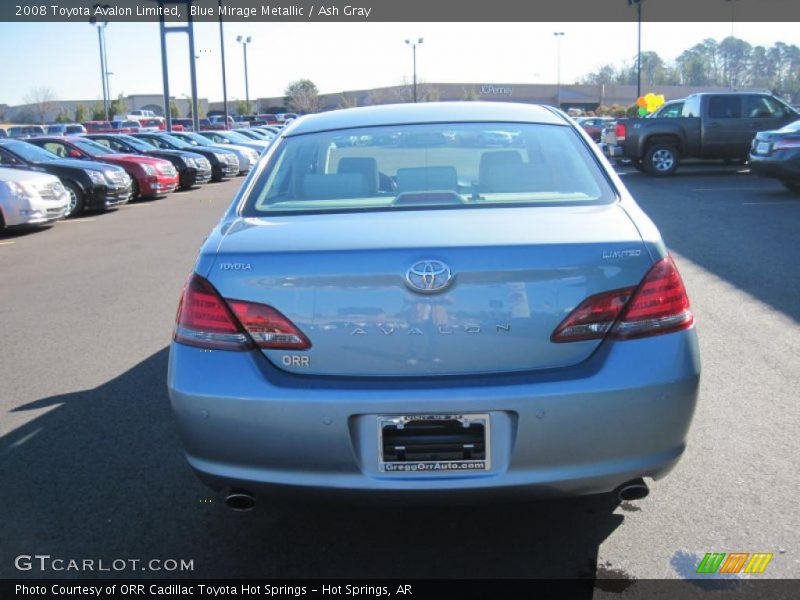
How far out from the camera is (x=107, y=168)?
16750 millimetres

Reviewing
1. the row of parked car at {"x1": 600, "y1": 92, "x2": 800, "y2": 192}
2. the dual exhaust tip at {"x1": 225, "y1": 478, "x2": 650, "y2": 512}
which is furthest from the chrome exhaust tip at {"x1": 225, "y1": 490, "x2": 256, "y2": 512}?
the row of parked car at {"x1": 600, "y1": 92, "x2": 800, "y2": 192}

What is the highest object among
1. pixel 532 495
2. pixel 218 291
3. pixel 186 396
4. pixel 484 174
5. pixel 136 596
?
pixel 484 174

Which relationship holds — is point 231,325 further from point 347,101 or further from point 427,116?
point 347,101

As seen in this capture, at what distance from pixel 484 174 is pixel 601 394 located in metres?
1.34

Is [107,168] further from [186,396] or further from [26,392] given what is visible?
[186,396]

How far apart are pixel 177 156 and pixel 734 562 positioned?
2064cm

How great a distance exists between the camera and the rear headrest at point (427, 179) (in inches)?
147

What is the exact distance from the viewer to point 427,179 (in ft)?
12.3

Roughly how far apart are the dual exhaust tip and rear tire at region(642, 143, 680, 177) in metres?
19.1

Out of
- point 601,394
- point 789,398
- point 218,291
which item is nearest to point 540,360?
point 601,394

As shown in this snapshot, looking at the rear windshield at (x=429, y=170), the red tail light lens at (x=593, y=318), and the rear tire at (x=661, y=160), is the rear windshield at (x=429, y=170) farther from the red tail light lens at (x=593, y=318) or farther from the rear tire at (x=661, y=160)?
the rear tire at (x=661, y=160)

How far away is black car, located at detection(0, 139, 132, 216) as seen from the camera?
1566 centimetres

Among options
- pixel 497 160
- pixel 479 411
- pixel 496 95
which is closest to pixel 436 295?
pixel 479 411

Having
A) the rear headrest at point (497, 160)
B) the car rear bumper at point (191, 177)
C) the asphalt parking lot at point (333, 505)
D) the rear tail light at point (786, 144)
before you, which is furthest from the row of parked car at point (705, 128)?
the rear headrest at point (497, 160)
